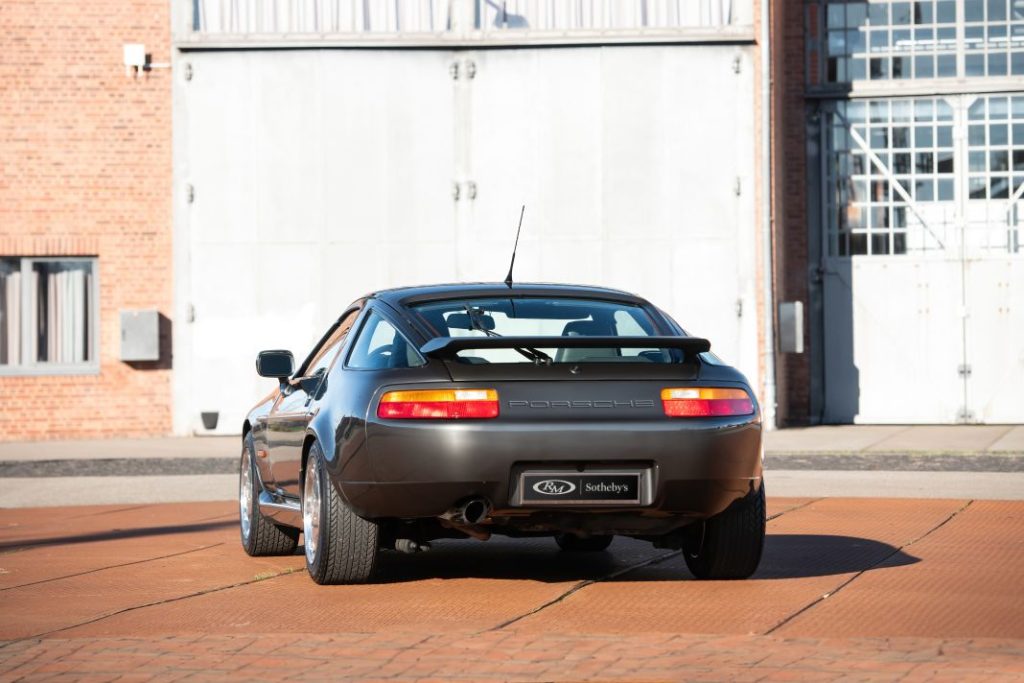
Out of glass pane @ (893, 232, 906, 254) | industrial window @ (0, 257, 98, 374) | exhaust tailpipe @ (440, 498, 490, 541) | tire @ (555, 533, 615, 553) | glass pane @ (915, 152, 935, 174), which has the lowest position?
tire @ (555, 533, 615, 553)

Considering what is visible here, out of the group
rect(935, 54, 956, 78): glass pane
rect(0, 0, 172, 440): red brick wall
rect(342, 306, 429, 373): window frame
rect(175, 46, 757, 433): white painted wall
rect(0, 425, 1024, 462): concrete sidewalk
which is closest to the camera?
rect(342, 306, 429, 373): window frame

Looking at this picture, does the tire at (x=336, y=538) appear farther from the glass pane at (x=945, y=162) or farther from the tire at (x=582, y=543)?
the glass pane at (x=945, y=162)

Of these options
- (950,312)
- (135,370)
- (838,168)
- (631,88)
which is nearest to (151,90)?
(135,370)

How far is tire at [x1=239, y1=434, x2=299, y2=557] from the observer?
9.51 meters

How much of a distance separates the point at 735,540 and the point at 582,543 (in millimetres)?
1635

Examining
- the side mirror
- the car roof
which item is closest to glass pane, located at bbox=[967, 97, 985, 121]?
the car roof

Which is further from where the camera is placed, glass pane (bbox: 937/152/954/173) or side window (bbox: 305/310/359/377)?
glass pane (bbox: 937/152/954/173)

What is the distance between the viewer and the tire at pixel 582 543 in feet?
30.7

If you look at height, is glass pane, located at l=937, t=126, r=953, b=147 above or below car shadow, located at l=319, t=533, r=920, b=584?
above

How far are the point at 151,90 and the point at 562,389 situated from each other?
1617 centimetres

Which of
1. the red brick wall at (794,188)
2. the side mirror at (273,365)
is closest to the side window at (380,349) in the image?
the side mirror at (273,365)

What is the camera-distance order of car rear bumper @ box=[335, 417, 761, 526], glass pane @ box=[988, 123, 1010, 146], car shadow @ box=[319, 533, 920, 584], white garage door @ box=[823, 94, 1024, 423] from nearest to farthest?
car rear bumper @ box=[335, 417, 761, 526] < car shadow @ box=[319, 533, 920, 584] < white garage door @ box=[823, 94, 1024, 423] < glass pane @ box=[988, 123, 1010, 146]

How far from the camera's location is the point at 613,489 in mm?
7363

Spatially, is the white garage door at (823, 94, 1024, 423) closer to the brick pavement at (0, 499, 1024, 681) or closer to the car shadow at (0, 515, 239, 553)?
the brick pavement at (0, 499, 1024, 681)
